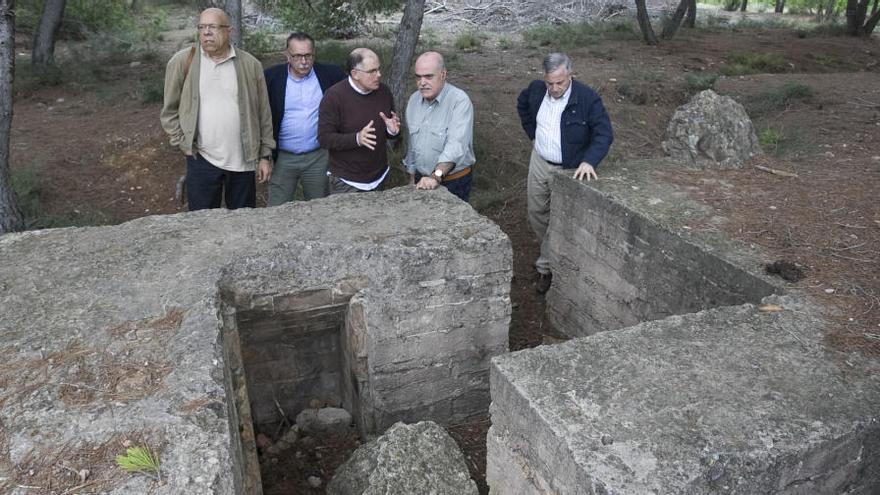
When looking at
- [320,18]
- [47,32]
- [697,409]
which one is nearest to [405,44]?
[697,409]

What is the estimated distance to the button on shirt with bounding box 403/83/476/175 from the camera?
15.8 feet

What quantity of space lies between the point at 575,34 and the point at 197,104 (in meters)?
13.9

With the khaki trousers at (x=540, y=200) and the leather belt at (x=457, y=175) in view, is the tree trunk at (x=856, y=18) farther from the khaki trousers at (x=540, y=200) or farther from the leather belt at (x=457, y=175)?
the leather belt at (x=457, y=175)

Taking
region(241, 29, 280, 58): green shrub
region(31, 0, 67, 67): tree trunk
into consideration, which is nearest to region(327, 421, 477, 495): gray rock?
region(241, 29, 280, 58): green shrub

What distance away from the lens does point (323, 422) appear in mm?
4633

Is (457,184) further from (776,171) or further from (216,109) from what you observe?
(776,171)

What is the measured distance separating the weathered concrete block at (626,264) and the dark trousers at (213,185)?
254 cm

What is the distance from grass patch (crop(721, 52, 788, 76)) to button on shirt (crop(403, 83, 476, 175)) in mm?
10493

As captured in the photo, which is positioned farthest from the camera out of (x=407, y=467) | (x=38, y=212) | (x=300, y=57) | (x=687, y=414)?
(x=38, y=212)

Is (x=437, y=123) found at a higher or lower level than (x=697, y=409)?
higher

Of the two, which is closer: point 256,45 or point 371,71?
point 371,71

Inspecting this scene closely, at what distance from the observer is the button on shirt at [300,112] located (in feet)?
16.6

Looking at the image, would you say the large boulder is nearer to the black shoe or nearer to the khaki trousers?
the khaki trousers

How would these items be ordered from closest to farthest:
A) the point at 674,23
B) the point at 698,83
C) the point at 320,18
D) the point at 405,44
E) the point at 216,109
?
the point at 216,109, the point at 405,44, the point at 698,83, the point at 320,18, the point at 674,23
